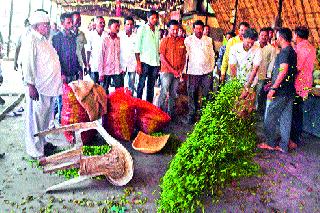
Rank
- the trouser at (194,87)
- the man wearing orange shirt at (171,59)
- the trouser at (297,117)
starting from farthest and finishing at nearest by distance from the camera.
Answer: the trouser at (194,87) → the man wearing orange shirt at (171,59) → the trouser at (297,117)

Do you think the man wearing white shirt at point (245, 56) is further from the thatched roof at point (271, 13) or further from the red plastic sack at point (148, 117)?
the thatched roof at point (271, 13)

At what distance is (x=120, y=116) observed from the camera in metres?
6.17

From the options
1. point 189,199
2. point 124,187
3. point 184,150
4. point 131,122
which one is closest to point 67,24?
point 131,122

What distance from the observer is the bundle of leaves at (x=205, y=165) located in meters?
3.36

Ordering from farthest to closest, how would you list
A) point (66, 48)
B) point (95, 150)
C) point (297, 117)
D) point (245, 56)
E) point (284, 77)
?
1. point (245, 56)
2. point (66, 48)
3. point (297, 117)
4. point (284, 77)
5. point (95, 150)

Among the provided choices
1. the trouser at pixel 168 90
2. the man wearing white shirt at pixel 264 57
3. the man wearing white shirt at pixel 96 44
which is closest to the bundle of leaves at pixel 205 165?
the trouser at pixel 168 90

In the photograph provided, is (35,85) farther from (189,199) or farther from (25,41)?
(189,199)

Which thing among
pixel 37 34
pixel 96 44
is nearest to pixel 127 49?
pixel 96 44

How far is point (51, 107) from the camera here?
5.43 metres

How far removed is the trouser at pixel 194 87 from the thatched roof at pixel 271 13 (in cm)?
480

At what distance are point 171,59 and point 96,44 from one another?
6.20 feet

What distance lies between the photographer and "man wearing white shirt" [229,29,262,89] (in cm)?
690

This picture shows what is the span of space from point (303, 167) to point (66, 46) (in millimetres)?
4751

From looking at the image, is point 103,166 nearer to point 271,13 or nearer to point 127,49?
point 127,49
